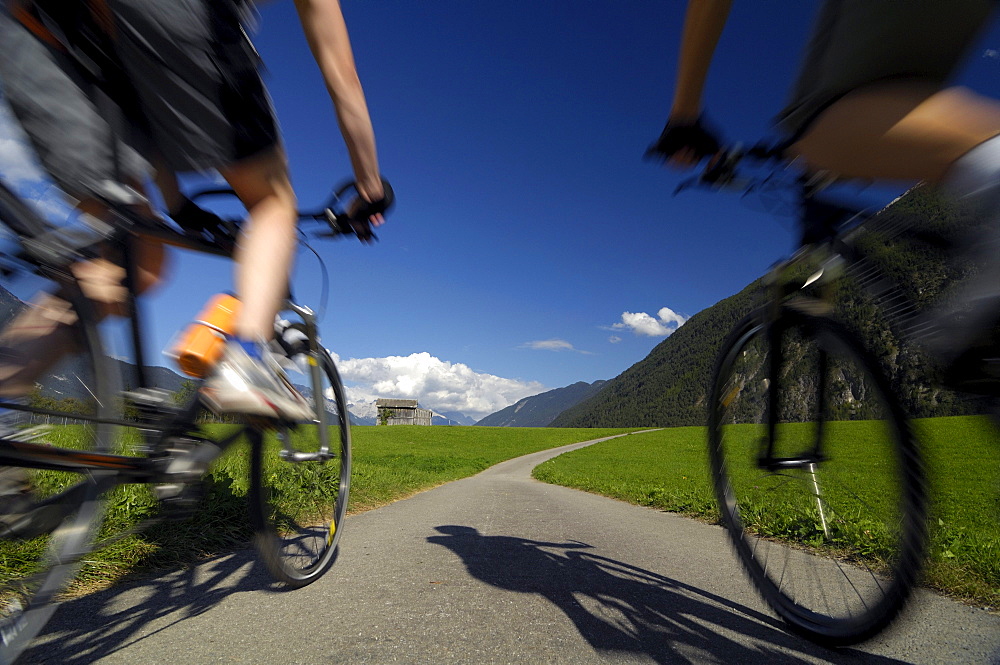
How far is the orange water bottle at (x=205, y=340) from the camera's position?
3.97ft

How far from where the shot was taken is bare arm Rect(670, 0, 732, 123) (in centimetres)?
146

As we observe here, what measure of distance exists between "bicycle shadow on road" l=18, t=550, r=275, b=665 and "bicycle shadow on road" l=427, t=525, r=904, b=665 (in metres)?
1.08

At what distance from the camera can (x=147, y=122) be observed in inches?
51.4

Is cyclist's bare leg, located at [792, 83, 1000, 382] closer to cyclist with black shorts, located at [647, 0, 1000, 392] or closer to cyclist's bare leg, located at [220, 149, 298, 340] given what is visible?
cyclist with black shorts, located at [647, 0, 1000, 392]

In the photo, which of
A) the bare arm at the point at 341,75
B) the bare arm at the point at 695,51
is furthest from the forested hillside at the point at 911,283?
the bare arm at the point at 341,75

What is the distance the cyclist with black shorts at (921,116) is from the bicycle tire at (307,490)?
6.12ft

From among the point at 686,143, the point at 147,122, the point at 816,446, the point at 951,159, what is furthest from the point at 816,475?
the point at 147,122

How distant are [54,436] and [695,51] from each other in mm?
2024

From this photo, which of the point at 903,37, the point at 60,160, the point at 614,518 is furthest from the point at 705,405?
the point at 614,518

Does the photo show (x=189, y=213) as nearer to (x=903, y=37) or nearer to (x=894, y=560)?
(x=903, y=37)

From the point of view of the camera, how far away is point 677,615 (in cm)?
184

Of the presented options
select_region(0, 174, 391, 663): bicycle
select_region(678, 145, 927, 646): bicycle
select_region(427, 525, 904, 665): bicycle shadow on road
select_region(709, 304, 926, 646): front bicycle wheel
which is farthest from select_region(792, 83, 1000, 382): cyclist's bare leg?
select_region(0, 174, 391, 663): bicycle

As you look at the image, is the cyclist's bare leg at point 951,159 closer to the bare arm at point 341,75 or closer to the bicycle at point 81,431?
the bare arm at point 341,75

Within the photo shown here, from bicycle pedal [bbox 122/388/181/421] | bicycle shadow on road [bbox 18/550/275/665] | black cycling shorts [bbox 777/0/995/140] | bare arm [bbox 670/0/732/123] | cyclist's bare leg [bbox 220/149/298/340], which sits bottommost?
bicycle shadow on road [bbox 18/550/275/665]
